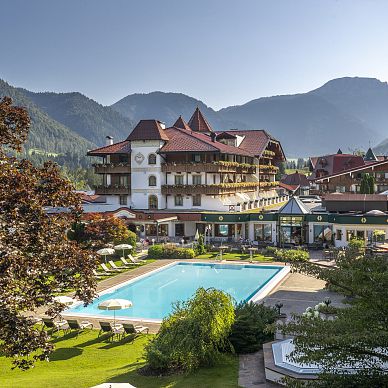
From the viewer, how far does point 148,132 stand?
170 feet

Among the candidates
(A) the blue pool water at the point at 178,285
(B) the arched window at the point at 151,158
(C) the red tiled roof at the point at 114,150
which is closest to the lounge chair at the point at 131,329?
(A) the blue pool water at the point at 178,285

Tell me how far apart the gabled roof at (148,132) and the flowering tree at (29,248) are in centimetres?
4031

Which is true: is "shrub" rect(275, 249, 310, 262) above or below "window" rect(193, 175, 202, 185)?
below

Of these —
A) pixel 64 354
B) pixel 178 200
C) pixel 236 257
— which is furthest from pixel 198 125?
pixel 64 354

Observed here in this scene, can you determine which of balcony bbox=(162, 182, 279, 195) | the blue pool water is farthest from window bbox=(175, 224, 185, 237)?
the blue pool water

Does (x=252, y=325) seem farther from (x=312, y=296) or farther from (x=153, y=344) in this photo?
(x=312, y=296)

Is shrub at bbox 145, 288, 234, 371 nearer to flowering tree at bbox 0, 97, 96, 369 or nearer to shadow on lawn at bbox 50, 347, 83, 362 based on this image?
shadow on lawn at bbox 50, 347, 83, 362

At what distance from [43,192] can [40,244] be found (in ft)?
4.43

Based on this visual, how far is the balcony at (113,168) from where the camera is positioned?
5216 cm

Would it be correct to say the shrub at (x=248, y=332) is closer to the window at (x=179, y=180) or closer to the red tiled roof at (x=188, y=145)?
the red tiled roof at (x=188, y=145)

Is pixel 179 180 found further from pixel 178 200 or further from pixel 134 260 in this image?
pixel 134 260

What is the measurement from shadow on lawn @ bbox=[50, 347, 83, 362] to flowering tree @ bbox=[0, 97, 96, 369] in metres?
6.27

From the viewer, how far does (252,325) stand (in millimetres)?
15570

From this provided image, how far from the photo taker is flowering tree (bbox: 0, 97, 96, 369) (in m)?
8.77
